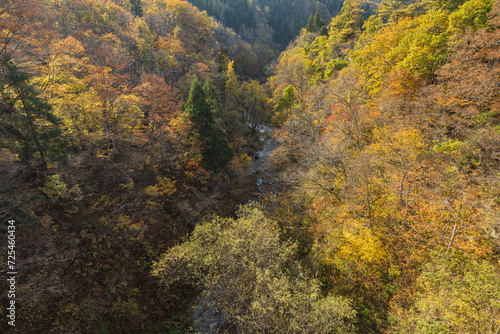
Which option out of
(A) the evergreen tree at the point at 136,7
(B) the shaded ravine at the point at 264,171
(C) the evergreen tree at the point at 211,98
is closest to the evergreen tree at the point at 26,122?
(C) the evergreen tree at the point at 211,98

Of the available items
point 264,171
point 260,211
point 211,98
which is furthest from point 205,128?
point 264,171

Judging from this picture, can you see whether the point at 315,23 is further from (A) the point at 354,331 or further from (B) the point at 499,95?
(A) the point at 354,331

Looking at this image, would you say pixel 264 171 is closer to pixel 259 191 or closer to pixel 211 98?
pixel 259 191

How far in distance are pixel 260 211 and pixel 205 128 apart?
481 inches

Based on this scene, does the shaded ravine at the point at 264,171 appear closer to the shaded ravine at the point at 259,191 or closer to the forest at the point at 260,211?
the shaded ravine at the point at 259,191

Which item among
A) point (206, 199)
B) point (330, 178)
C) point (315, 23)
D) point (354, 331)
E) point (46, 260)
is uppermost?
point (315, 23)

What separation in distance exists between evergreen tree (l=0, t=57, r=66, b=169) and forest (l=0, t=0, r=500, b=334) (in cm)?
9

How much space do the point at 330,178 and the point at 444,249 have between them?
859 cm

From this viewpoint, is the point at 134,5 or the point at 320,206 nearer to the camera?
the point at 320,206

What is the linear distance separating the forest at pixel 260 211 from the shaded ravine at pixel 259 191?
23 cm

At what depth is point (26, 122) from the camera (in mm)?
11758

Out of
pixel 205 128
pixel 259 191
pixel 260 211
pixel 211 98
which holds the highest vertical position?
pixel 211 98

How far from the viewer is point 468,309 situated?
7098 mm

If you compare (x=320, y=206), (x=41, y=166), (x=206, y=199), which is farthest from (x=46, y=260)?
(x=320, y=206)
